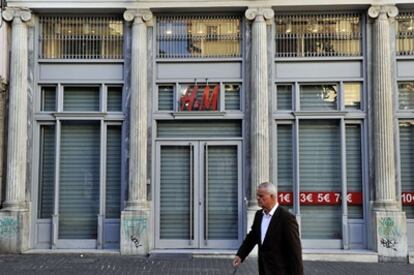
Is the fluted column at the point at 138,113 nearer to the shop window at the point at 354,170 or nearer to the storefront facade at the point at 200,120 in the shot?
the storefront facade at the point at 200,120

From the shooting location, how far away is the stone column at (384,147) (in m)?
11.1

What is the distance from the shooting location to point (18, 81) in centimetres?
1179

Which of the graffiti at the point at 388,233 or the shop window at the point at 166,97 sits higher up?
the shop window at the point at 166,97

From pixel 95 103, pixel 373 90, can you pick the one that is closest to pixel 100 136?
pixel 95 103

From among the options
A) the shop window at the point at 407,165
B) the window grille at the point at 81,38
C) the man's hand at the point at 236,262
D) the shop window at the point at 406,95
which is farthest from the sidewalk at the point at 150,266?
the window grille at the point at 81,38

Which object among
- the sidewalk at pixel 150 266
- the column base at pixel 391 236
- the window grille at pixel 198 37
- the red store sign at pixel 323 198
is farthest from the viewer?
the window grille at pixel 198 37

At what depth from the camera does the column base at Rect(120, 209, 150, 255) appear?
1135cm

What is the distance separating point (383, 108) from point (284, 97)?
2270 millimetres

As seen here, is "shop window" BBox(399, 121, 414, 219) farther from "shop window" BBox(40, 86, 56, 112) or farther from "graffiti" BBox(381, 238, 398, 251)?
"shop window" BBox(40, 86, 56, 112)

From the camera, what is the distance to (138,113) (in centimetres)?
1170

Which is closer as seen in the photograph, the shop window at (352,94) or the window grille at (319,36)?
the shop window at (352,94)

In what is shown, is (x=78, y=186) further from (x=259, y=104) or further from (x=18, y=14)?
(x=259, y=104)

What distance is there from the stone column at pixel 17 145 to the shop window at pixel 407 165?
880 centimetres

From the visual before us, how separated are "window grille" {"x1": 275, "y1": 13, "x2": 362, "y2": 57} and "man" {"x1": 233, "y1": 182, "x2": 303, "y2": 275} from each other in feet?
24.6
